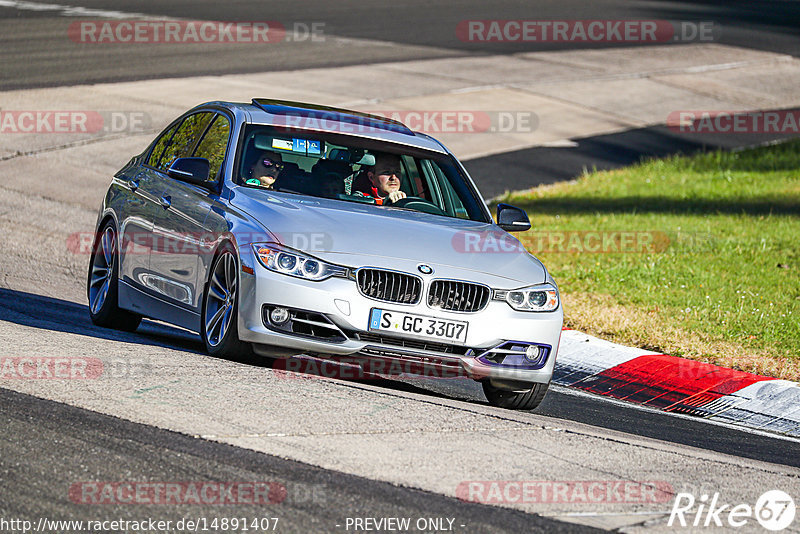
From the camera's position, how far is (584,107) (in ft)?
83.9

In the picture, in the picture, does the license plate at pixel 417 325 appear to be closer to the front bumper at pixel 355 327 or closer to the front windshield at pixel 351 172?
the front bumper at pixel 355 327

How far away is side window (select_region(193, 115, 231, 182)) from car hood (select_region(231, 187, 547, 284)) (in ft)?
1.70

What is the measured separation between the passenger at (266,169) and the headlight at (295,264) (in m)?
1.10

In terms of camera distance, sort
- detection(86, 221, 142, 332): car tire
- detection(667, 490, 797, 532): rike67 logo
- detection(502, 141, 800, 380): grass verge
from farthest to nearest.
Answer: detection(502, 141, 800, 380): grass verge
detection(86, 221, 142, 332): car tire
detection(667, 490, 797, 532): rike67 logo

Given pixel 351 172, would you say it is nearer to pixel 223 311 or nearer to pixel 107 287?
pixel 223 311

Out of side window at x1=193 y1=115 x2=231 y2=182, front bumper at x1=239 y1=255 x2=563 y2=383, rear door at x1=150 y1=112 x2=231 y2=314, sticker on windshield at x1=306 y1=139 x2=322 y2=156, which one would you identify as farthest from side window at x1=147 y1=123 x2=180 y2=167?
front bumper at x1=239 y1=255 x2=563 y2=383

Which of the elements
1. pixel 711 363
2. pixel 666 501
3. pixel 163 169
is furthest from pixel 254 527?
pixel 711 363

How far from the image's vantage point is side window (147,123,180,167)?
957cm

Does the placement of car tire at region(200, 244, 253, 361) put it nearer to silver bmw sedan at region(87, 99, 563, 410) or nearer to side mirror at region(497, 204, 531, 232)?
silver bmw sedan at region(87, 99, 563, 410)

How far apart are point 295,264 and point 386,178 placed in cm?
169

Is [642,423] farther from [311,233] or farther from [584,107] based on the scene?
[584,107]

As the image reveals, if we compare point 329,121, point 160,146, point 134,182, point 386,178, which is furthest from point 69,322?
point 386,178

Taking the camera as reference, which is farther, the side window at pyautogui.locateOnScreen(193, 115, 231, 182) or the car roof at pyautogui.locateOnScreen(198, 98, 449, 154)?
the car roof at pyautogui.locateOnScreen(198, 98, 449, 154)

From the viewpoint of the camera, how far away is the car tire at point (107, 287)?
9.29 meters
